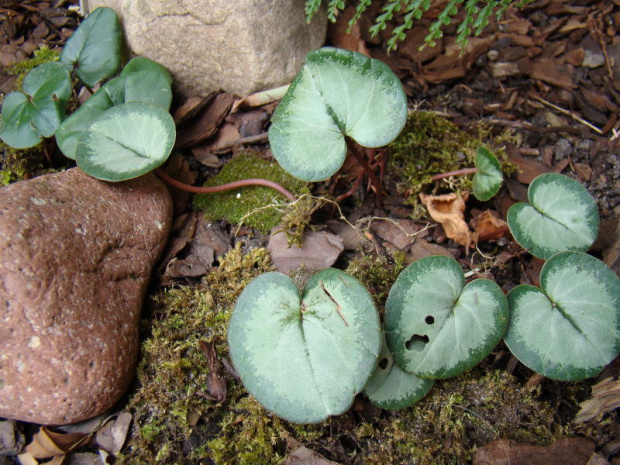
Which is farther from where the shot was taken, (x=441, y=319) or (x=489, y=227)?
(x=489, y=227)

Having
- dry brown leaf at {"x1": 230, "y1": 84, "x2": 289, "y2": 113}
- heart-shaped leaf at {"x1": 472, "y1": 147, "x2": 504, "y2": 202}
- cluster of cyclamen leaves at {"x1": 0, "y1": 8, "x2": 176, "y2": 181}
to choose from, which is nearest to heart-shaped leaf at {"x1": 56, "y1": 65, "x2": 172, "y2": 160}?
cluster of cyclamen leaves at {"x1": 0, "y1": 8, "x2": 176, "y2": 181}

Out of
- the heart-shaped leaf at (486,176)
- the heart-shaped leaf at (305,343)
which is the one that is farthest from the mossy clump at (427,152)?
the heart-shaped leaf at (305,343)

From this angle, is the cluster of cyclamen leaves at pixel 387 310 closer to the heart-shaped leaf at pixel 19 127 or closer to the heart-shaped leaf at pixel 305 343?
the heart-shaped leaf at pixel 305 343

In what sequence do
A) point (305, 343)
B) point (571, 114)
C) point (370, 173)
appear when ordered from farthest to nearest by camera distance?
point (571, 114)
point (370, 173)
point (305, 343)

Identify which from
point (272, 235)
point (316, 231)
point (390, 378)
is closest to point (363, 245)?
point (316, 231)

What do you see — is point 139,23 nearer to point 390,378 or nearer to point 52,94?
point 52,94

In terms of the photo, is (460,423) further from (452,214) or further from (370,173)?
(370,173)

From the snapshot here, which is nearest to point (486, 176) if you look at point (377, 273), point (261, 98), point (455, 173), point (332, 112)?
point (455, 173)
